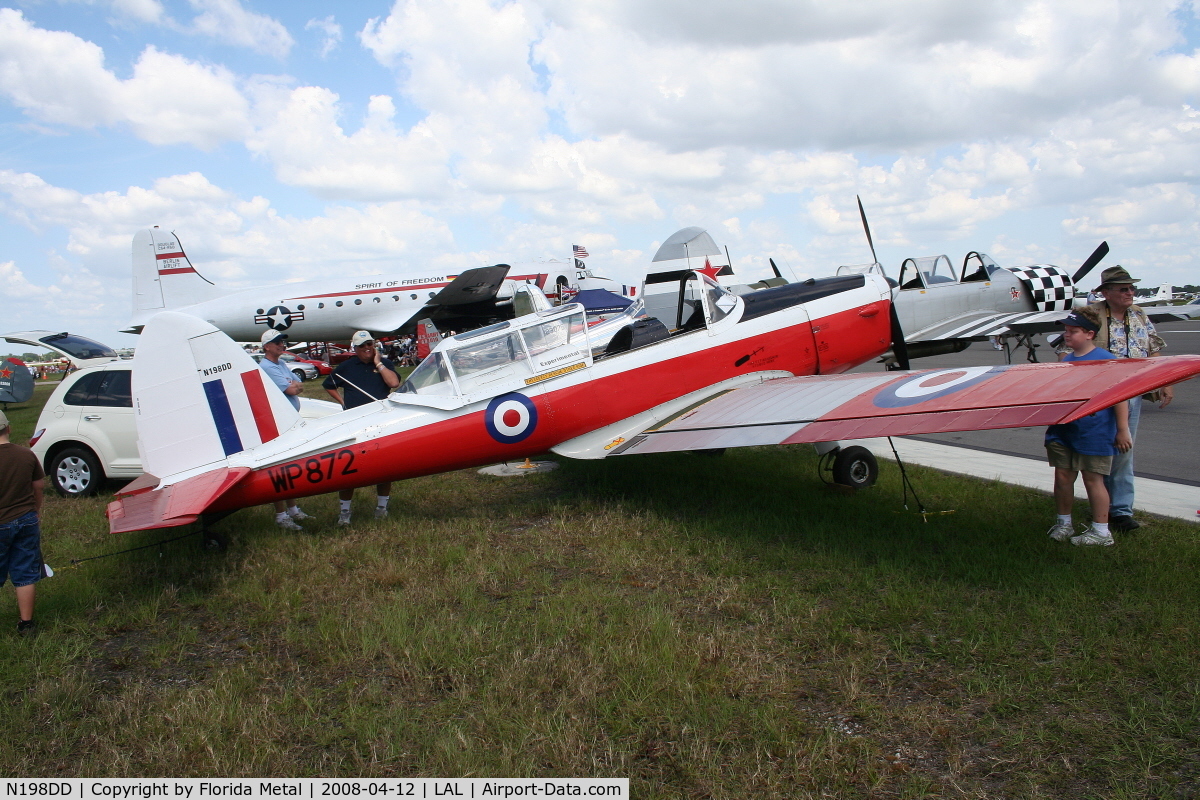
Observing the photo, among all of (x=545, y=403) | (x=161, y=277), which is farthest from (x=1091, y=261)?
(x=161, y=277)

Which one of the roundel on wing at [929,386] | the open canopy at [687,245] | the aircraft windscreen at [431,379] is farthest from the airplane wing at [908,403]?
the open canopy at [687,245]

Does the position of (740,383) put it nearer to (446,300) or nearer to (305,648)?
(305,648)

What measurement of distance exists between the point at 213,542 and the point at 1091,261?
13933mm

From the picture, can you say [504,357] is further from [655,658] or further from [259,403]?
[655,658]

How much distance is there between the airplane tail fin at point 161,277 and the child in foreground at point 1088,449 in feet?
82.6

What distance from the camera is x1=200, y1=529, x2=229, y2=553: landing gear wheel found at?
5.32 m

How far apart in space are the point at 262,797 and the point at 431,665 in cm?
97

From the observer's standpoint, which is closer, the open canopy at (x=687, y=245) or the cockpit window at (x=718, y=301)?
the cockpit window at (x=718, y=301)

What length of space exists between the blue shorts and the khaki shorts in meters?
6.19

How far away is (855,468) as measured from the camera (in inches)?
246

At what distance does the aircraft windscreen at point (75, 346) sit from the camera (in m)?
20.5

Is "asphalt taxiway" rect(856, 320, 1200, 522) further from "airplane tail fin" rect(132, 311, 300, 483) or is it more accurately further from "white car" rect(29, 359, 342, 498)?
"white car" rect(29, 359, 342, 498)

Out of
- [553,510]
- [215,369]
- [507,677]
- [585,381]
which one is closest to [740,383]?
[585,381]

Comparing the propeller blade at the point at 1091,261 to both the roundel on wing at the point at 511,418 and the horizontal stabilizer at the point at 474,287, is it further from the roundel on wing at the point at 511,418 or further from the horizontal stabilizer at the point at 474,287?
the horizontal stabilizer at the point at 474,287
